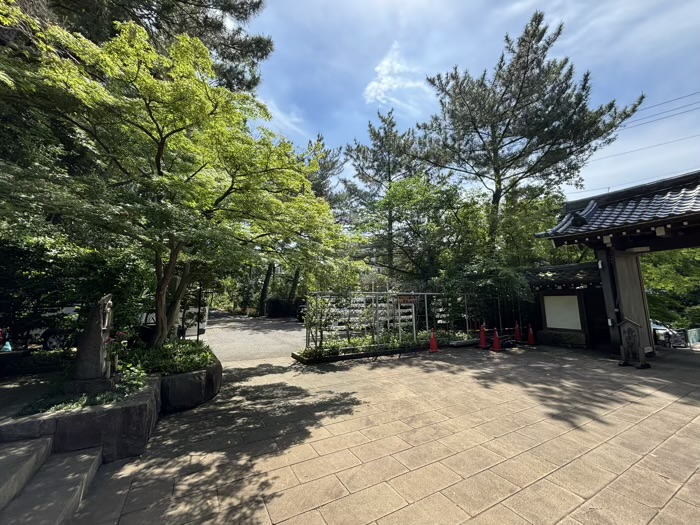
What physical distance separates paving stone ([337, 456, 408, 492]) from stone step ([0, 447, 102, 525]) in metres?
1.96

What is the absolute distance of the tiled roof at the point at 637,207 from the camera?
20.2 feet

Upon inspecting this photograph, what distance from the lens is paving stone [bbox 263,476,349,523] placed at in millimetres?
2125

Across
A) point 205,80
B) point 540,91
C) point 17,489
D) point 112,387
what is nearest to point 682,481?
point 17,489

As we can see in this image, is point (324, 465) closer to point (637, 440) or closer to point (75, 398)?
point (75, 398)

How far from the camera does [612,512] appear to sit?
2.08m

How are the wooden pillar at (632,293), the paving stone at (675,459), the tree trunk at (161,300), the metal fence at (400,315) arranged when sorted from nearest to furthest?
the paving stone at (675,459), the tree trunk at (161,300), the wooden pillar at (632,293), the metal fence at (400,315)

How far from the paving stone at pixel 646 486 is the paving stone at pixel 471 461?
34.5 inches

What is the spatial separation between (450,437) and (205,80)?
5.38 m

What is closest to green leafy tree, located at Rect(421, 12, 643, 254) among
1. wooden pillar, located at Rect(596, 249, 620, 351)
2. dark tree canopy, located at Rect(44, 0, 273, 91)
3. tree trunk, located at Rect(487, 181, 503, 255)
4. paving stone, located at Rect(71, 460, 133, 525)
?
tree trunk, located at Rect(487, 181, 503, 255)

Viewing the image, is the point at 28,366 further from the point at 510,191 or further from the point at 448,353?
the point at 510,191

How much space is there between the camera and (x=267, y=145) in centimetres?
430

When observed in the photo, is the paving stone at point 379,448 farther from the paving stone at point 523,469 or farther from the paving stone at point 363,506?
the paving stone at point 523,469

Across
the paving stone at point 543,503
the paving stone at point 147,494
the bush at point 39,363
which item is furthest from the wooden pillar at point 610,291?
the bush at point 39,363

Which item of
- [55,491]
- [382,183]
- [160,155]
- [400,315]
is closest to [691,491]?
[55,491]
